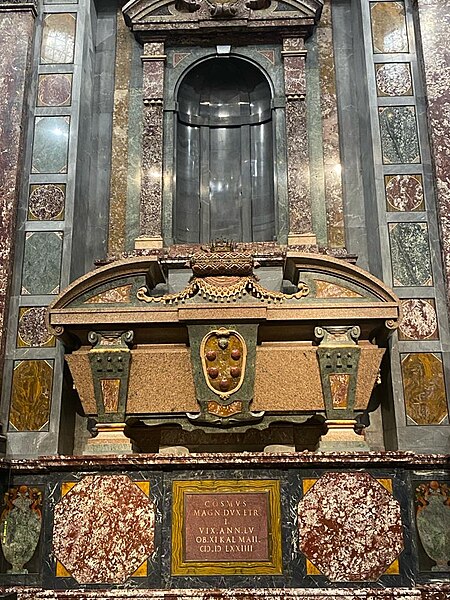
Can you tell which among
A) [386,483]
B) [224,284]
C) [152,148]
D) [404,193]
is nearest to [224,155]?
[152,148]

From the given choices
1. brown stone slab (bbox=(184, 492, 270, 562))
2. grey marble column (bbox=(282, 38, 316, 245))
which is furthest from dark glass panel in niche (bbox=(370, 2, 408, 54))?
brown stone slab (bbox=(184, 492, 270, 562))

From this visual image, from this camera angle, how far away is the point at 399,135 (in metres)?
7.31

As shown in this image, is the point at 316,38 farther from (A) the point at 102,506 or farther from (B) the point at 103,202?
(A) the point at 102,506

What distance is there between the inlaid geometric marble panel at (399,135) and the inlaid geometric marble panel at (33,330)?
3601 mm

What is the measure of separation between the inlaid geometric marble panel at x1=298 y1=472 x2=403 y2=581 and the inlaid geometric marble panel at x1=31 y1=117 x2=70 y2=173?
404 cm

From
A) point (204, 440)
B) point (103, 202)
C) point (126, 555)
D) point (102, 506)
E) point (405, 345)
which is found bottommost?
point (126, 555)

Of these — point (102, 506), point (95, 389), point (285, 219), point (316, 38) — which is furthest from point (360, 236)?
point (102, 506)

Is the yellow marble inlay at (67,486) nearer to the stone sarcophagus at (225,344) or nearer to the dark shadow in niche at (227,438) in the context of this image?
the stone sarcophagus at (225,344)

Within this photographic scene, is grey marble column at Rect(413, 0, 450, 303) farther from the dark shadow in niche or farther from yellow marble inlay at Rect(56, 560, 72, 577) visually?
yellow marble inlay at Rect(56, 560, 72, 577)

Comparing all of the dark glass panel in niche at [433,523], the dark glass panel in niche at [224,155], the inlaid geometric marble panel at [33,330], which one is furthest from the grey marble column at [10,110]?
the dark glass panel in niche at [433,523]

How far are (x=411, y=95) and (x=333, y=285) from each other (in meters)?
2.50

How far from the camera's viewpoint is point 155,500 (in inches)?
215

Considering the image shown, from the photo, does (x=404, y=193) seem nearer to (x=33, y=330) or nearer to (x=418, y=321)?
(x=418, y=321)

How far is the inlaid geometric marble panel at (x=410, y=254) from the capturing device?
22.3ft
